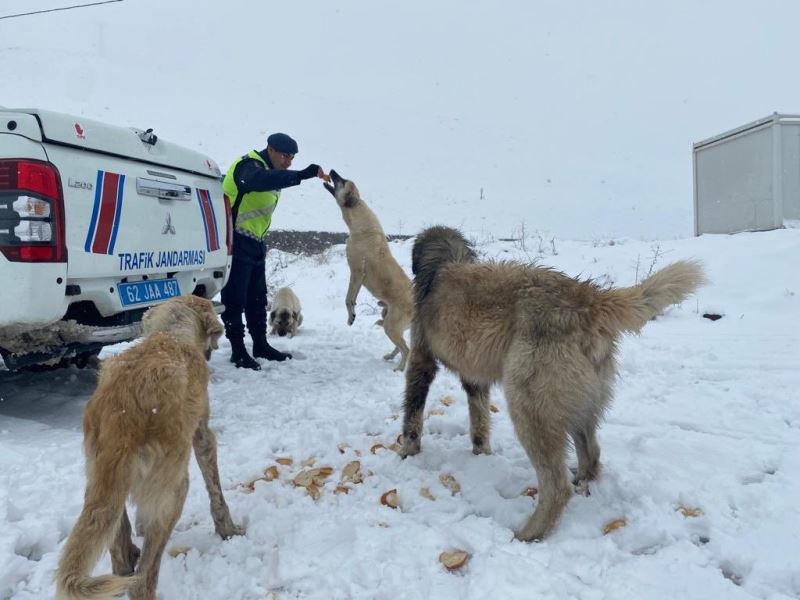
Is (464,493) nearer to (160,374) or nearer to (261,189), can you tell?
(160,374)

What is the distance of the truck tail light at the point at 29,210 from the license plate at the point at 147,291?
28.1 inches

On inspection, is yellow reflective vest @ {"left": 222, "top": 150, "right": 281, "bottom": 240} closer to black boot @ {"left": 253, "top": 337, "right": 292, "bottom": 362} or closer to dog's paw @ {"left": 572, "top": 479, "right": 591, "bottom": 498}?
black boot @ {"left": 253, "top": 337, "right": 292, "bottom": 362}

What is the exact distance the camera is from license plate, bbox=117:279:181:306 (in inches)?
170

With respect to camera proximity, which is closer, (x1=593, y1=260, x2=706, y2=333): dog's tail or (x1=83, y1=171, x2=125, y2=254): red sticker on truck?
(x1=593, y1=260, x2=706, y2=333): dog's tail

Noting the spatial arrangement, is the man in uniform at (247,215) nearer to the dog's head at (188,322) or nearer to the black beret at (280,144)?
the black beret at (280,144)

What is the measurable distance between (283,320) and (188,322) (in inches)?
208

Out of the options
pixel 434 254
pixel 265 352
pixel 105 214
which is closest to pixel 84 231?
pixel 105 214

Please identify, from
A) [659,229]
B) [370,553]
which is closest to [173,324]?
[370,553]

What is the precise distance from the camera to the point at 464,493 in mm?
3305

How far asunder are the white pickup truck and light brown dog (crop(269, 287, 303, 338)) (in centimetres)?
325

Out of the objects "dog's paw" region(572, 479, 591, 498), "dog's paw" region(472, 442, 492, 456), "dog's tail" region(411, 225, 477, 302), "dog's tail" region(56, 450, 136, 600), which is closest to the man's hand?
"dog's tail" region(411, 225, 477, 302)

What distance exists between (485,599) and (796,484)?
6.67 feet

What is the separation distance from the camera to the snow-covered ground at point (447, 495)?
2.45 meters

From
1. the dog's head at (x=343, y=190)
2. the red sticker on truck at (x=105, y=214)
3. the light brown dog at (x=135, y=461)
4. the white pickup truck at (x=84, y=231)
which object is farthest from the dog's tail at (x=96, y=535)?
the dog's head at (x=343, y=190)
